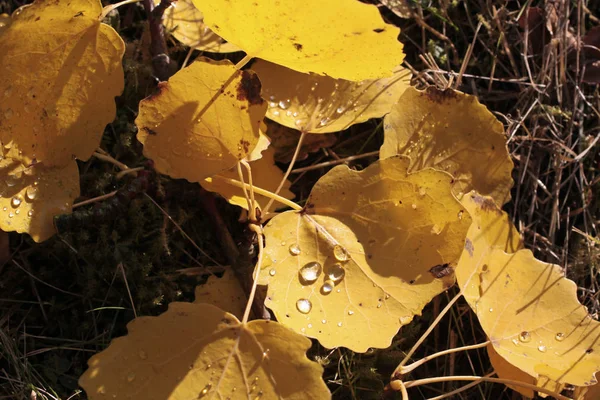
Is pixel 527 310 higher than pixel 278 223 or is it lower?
lower

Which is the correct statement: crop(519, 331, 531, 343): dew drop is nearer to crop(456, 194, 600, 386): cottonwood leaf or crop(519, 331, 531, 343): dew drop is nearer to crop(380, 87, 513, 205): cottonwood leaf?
crop(456, 194, 600, 386): cottonwood leaf

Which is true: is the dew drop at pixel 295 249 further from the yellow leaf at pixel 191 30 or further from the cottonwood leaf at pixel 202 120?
the yellow leaf at pixel 191 30

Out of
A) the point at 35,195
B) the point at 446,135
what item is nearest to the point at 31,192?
the point at 35,195

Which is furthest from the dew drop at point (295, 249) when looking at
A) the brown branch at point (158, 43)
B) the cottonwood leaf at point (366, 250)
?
the brown branch at point (158, 43)

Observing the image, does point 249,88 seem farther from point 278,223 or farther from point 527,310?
point 527,310

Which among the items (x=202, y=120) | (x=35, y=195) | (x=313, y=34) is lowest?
(x=35, y=195)

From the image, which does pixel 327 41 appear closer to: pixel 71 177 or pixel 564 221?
pixel 71 177
